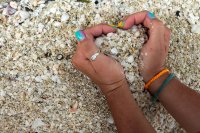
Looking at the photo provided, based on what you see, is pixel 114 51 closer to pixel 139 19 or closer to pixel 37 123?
pixel 139 19

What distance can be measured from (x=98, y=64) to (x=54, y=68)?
0.79 feet

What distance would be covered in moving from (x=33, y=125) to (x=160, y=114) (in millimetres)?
678

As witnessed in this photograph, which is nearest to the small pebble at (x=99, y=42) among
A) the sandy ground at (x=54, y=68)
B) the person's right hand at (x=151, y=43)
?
the sandy ground at (x=54, y=68)

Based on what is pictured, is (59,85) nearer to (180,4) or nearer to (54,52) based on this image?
(54,52)

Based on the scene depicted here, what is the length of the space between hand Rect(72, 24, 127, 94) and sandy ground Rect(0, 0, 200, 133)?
6 centimetres

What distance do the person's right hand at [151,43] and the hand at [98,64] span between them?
12 cm

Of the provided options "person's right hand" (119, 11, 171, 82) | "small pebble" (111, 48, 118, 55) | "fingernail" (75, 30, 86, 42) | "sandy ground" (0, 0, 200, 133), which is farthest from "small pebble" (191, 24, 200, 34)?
"fingernail" (75, 30, 86, 42)

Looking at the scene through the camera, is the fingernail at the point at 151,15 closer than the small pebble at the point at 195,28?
Yes

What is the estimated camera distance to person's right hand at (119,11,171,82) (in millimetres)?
2088

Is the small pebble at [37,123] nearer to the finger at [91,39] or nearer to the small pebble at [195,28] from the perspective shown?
the finger at [91,39]

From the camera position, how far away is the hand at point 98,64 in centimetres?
201

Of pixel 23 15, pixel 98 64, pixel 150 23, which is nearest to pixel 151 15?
pixel 150 23

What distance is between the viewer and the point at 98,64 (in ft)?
6.64

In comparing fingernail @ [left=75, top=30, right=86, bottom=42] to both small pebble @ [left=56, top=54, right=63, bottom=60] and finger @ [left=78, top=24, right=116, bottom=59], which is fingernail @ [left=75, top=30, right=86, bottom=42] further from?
small pebble @ [left=56, top=54, right=63, bottom=60]
